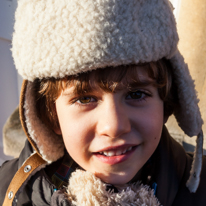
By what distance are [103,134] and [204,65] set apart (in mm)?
788

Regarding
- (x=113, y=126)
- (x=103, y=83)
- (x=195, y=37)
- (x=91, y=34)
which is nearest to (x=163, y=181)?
(x=113, y=126)

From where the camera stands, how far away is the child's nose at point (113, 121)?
0.65 m

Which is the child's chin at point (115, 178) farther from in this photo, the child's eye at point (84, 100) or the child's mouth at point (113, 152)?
the child's eye at point (84, 100)

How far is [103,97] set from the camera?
0.68 metres

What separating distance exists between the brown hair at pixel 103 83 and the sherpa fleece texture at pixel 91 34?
46mm

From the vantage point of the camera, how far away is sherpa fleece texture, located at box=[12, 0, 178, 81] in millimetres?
585

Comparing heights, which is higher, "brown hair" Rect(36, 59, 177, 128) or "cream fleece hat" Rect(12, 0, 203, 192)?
"cream fleece hat" Rect(12, 0, 203, 192)

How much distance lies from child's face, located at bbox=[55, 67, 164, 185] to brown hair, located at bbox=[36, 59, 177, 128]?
0.07 feet

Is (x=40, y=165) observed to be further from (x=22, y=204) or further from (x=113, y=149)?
(x=113, y=149)

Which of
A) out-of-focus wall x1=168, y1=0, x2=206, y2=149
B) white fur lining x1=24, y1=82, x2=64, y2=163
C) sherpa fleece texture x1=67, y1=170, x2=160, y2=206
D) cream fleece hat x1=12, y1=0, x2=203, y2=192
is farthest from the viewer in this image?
out-of-focus wall x1=168, y1=0, x2=206, y2=149

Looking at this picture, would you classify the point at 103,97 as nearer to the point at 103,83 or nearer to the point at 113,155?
the point at 103,83

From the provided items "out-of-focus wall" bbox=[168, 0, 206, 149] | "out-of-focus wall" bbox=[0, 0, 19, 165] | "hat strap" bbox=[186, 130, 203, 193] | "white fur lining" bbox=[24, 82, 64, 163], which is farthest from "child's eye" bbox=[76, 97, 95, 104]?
"out-of-focus wall" bbox=[0, 0, 19, 165]

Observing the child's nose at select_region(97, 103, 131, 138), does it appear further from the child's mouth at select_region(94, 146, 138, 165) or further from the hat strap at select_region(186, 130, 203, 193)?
the hat strap at select_region(186, 130, 203, 193)

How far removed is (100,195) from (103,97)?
33 centimetres
